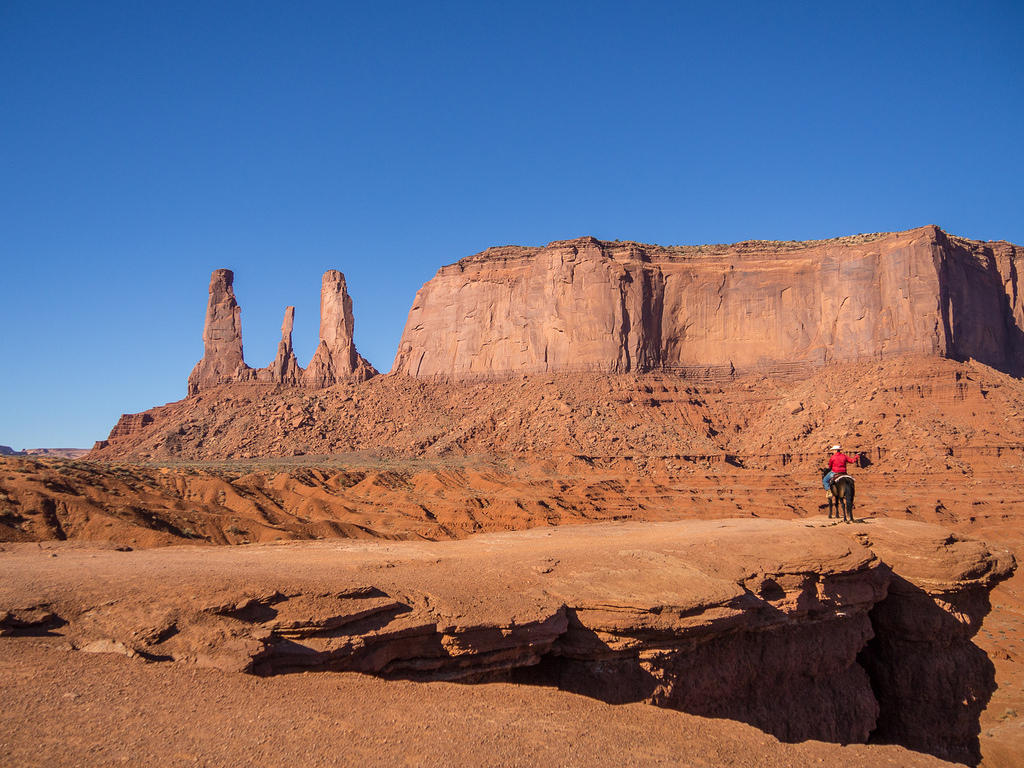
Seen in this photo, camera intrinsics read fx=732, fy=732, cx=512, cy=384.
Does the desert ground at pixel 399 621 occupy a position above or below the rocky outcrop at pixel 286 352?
below

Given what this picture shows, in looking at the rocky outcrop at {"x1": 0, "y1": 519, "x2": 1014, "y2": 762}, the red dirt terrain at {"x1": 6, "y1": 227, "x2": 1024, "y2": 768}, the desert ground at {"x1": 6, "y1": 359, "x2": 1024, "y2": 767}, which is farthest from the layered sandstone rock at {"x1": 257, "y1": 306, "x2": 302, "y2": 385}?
the rocky outcrop at {"x1": 0, "y1": 519, "x2": 1014, "y2": 762}

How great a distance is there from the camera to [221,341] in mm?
79562

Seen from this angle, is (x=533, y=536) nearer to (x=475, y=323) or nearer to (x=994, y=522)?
(x=994, y=522)

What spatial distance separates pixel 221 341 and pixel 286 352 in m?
7.27

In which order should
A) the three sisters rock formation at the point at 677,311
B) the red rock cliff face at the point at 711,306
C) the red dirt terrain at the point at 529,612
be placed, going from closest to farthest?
the red dirt terrain at the point at 529,612
the three sisters rock formation at the point at 677,311
the red rock cliff face at the point at 711,306

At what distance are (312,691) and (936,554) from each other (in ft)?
40.5

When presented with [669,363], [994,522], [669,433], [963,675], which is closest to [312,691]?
[963,675]

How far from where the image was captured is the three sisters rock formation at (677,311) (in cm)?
6531

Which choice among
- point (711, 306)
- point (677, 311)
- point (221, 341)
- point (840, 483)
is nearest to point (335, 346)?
point (221, 341)

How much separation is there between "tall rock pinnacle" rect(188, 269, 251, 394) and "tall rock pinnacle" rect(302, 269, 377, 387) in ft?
25.0

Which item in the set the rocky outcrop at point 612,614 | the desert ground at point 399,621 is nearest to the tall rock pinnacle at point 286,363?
the desert ground at point 399,621

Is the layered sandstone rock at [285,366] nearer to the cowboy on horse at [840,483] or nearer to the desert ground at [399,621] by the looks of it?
the desert ground at [399,621]

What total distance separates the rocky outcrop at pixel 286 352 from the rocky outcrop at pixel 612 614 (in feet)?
215

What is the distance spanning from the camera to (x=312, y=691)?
23.3 feet
